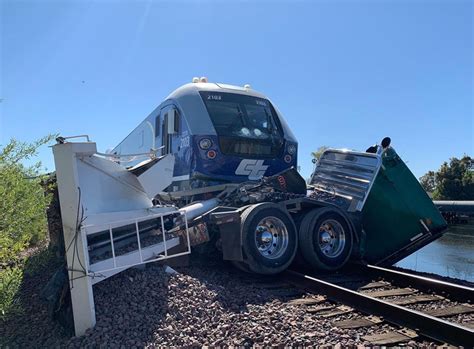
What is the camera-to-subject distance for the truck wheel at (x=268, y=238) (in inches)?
232

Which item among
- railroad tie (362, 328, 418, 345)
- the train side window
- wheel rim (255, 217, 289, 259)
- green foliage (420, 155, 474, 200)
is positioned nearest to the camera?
railroad tie (362, 328, 418, 345)

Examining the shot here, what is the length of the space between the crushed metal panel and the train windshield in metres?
1.07

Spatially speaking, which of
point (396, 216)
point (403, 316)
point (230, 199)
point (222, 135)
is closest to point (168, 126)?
point (222, 135)

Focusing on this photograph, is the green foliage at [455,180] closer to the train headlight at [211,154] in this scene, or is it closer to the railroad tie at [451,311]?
the train headlight at [211,154]

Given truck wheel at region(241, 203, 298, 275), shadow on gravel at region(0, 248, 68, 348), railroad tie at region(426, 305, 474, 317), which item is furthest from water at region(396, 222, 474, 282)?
shadow on gravel at region(0, 248, 68, 348)

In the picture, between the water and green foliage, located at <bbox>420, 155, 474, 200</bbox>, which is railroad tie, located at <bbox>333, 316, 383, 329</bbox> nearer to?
the water

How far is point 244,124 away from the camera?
351 inches

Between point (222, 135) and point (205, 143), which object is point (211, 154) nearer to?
point (205, 143)

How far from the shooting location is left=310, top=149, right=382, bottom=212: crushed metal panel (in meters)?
7.57

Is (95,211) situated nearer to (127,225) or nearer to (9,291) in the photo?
(127,225)

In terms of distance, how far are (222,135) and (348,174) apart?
257 cm

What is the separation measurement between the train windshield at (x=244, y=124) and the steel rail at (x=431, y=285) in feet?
11.2

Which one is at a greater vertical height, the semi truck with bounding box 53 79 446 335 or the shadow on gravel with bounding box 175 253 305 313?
the semi truck with bounding box 53 79 446 335

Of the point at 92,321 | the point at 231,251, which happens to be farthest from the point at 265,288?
the point at 92,321
